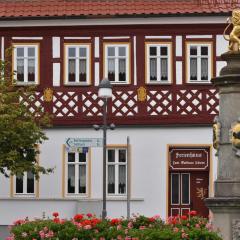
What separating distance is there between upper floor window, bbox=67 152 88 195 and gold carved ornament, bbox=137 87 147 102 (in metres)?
2.46

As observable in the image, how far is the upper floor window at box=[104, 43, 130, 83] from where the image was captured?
117ft

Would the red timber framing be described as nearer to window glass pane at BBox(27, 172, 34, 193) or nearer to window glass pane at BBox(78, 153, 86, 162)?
window glass pane at BBox(78, 153, 86, 162)

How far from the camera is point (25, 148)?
3206 cm

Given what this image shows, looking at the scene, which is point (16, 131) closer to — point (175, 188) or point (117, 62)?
point (117, 62)

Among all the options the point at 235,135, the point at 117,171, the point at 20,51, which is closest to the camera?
the point at 235,135

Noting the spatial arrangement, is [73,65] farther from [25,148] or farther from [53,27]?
[25,148]

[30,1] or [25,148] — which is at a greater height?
[30,1]

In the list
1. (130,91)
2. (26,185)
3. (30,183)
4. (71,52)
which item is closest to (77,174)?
(30,183)

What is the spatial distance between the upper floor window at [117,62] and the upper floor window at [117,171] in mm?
2294

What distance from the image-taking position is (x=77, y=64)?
35.7 meters

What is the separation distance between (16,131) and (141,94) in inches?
223

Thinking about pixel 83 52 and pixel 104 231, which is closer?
pixel 104 231

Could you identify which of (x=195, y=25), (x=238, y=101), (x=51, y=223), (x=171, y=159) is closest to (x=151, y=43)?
(x=195, y=25)

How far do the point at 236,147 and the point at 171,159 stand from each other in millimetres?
14948
